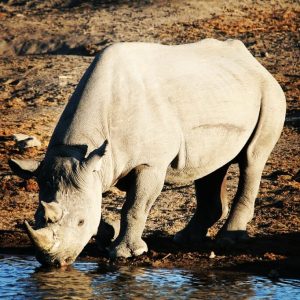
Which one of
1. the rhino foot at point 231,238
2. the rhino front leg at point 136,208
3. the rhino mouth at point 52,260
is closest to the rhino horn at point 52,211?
the rhino mouth at point 52,260

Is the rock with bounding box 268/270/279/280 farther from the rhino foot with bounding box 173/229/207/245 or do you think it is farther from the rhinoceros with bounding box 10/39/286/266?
the rhino foot with bounding box 173/229/207/245

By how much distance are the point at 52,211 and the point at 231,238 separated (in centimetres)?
251

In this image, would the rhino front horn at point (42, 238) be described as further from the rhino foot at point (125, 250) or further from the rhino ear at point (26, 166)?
the rhino foot at point (125, 250)

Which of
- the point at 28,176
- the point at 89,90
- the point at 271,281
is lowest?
the point at 271,281

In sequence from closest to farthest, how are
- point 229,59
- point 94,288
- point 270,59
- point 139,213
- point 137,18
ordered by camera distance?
point 94,288 → point 139,213 → point 229,59 → point 270,59 → point 137,18

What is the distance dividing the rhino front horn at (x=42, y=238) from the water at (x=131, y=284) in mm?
342

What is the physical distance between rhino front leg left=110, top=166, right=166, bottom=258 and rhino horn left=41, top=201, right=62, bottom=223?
1.00m

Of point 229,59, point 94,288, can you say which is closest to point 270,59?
point 229,59

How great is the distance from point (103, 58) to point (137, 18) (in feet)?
39.1

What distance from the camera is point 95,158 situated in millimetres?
10703

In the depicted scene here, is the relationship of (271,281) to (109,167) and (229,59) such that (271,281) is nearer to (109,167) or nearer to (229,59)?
(109,167)

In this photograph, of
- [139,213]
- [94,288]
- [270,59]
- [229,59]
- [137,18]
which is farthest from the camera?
[137,18]

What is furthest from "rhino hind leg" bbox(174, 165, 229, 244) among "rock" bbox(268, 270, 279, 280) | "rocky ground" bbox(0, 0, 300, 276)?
"rock" bbox(268, 270, 279, 280)

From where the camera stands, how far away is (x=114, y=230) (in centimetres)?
1191
